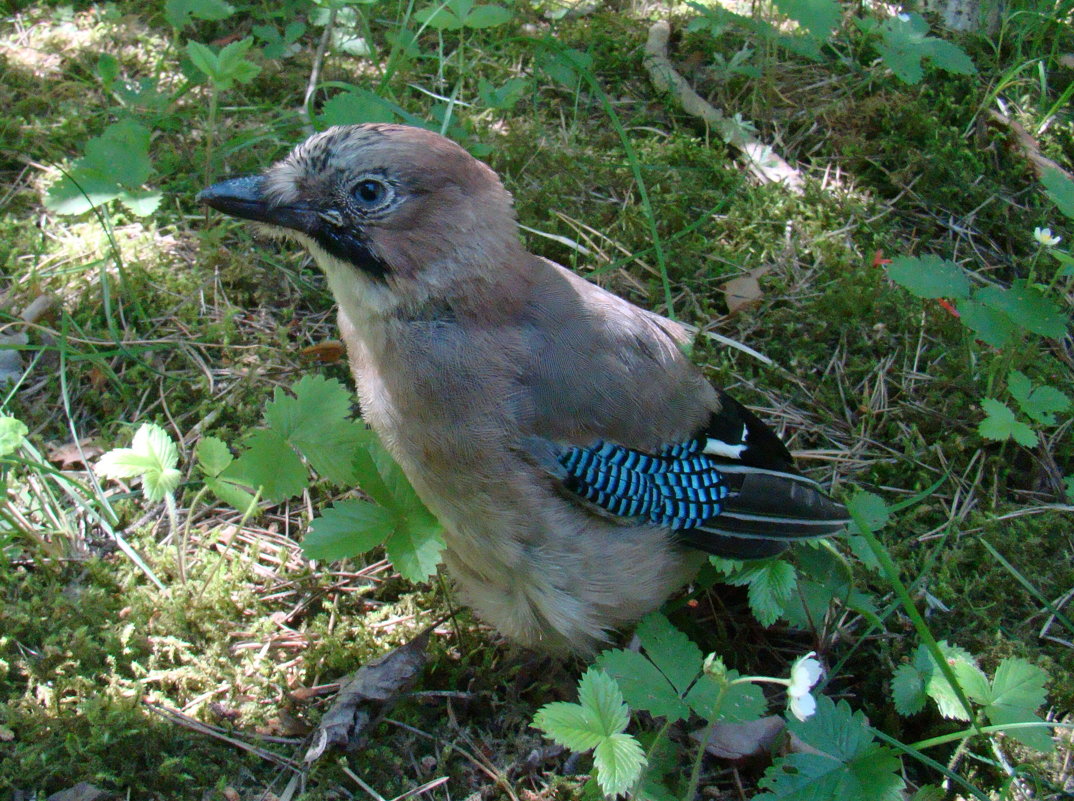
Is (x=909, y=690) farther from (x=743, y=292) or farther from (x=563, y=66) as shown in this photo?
(x=563, y=66)

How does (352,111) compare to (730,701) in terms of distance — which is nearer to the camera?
(730,701)

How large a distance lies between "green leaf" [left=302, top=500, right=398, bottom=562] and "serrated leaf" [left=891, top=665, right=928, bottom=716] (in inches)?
62.9

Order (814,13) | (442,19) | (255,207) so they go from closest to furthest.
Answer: (255,207)
(814,13)
(442,19)

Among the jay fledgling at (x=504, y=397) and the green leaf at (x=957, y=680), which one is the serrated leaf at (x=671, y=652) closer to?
the jay fledgling at (x=504, y=397)

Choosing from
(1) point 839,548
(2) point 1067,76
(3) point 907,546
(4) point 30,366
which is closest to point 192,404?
(4) point 30,366

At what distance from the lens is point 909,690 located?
110 inches

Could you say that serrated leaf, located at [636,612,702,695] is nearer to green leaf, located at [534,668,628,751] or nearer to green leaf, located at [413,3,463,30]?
green leaf, located at [534,668,628,751]

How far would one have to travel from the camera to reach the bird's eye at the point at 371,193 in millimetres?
2793

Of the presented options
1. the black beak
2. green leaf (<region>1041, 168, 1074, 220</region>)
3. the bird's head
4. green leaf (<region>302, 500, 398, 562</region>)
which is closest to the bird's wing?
the bird's head

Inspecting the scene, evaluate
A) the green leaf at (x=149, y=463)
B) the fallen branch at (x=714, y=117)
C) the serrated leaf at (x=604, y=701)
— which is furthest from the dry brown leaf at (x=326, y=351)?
the fallen branch at (x=714, y=117)

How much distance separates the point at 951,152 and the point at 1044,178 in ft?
3.72

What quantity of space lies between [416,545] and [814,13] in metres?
3.12

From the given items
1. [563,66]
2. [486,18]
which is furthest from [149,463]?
[563,66]

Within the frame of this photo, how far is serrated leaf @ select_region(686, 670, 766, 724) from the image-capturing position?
2.48 meters
